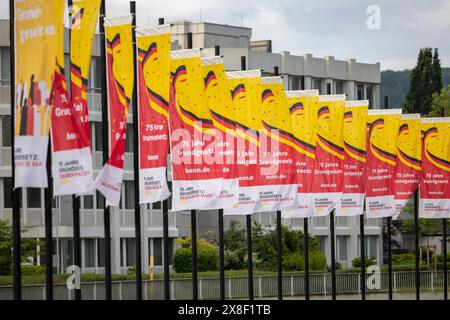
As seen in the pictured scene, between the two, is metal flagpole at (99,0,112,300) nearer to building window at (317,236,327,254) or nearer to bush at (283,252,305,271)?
bush at (283,252,305,271)

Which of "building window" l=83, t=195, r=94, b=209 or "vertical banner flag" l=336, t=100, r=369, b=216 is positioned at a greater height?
"vertical banner flag" l=336, t=100, r=369, b=216

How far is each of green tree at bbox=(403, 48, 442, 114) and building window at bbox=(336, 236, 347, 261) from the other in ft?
100

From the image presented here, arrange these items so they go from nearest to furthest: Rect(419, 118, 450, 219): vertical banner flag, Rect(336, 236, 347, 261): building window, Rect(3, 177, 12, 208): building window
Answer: Rect(419, 118, 450, 219): vertical banner flag
Rect(3, 177, 12, 208): building window
Rect(336, 236, 347, 261): building window

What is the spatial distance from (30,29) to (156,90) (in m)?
8.46

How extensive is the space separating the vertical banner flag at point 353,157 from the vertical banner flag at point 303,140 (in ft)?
7.15

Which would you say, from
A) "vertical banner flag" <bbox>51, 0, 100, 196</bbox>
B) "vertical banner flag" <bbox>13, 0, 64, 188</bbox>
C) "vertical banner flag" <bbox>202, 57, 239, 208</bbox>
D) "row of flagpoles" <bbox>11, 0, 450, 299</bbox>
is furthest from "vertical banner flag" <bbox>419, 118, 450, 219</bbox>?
"vertical banner flag" <bbox>13, 0, 64, 188</bbox>

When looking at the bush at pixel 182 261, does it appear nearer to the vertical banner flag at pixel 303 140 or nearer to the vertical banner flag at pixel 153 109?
the vertical banner flag at pixel 303 140

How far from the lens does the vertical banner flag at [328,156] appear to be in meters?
50.6

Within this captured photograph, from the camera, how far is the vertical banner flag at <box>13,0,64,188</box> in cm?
3108

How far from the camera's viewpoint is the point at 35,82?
103 feet

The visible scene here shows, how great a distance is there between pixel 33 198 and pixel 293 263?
13333 mm

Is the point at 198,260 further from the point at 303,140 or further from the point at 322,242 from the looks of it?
the point at 303,140

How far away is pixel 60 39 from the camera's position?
3153 centimetres

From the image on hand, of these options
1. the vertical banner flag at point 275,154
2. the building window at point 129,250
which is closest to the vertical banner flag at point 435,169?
the vertical banner flag at point 275,154
